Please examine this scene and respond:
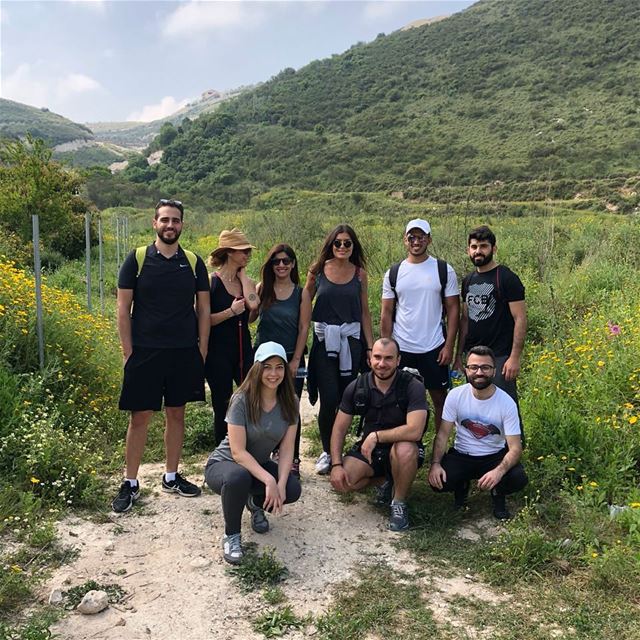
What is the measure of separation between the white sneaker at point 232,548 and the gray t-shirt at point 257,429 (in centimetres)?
43

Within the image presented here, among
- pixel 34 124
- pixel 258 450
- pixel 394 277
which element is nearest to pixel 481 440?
pixel 394 277

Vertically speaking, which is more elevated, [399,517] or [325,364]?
[325,364]

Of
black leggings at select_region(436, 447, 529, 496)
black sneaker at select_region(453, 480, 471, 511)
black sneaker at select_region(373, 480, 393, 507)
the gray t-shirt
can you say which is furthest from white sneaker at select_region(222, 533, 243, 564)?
black sneaker at select_region(453, 480, 471, 511)

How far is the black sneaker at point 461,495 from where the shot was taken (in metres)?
3.62

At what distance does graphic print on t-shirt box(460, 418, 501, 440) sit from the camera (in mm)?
3492

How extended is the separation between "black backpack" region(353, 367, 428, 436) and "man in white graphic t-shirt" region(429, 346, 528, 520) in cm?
28

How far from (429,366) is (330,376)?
0.70 meters

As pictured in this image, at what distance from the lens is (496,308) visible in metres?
3.72

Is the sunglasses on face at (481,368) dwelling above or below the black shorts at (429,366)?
above

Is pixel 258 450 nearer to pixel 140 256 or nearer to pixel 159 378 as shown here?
pixel 159 378

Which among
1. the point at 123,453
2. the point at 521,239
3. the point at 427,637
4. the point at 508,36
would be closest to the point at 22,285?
the point at 123,453

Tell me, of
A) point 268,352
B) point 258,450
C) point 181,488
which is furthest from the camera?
point 181,488

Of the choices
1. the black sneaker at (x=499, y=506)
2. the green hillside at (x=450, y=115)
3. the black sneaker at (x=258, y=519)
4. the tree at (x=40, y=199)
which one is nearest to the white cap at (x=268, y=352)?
the black sneaker at (x=258, y=519)

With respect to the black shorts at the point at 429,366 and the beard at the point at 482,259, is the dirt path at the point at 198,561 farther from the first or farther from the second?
the beard at the point at 482,259
